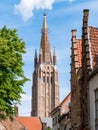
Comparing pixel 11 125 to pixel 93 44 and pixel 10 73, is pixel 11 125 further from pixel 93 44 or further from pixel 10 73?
pixel 93 44

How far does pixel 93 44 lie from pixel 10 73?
11437 millimetres

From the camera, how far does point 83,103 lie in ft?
79.1

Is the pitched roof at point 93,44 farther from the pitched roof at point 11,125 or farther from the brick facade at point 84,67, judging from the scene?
the pitched roof at point 11,125

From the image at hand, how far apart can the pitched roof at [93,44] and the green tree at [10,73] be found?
10004 mm

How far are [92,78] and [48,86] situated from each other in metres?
176

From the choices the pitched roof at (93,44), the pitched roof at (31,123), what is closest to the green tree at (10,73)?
the pitched roof at (93,44)

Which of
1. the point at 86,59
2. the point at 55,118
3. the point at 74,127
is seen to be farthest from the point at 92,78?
the point at 55,118

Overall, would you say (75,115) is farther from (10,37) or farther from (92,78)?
(10,37)

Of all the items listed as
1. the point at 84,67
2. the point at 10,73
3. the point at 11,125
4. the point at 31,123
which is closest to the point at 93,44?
the point at 84,67

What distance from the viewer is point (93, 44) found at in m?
24.7

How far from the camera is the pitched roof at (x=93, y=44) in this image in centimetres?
2378

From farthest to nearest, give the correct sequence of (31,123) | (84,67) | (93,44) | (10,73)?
(31,123) → (10,73) → (93,44) → (84,67)

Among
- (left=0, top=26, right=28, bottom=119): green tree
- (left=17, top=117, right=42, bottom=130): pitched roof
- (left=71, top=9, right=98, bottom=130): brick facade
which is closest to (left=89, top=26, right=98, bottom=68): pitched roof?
(left=71, top=9, right=98, bottom=130): brick facade

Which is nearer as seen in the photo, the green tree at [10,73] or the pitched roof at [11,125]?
the green tree at [10,73]
